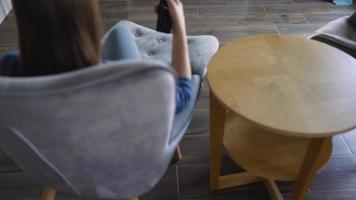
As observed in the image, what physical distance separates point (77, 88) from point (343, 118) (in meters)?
0.79

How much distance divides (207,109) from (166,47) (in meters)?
0.56

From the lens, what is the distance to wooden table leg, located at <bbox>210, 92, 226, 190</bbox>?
3.55 feet

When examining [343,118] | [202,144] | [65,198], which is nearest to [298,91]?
[343,118]

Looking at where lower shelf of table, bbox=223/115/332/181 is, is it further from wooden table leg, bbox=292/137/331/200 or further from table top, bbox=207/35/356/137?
table top, bbox=207/35/356/137

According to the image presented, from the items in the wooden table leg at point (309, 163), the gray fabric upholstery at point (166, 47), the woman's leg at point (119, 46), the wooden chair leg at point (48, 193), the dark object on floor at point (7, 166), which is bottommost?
the dark object on floor at point (7, 166)

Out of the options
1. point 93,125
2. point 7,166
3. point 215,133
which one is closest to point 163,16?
point 215,133

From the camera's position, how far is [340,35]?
1.58 meters

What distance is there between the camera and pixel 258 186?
133 cm

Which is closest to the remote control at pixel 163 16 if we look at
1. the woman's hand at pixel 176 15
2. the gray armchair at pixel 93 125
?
the woman's hand at pixel 176 15

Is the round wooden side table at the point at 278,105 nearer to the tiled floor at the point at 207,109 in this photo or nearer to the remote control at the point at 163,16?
the tiled floor at the point at 207,109

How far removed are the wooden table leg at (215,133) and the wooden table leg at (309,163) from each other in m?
0.30

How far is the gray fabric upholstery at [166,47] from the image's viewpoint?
1.22 meters

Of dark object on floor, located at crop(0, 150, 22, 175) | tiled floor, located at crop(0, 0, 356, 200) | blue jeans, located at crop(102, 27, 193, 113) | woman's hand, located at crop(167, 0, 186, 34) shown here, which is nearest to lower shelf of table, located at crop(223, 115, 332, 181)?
tiled floor, located at crop(0, 0, 356, 200)

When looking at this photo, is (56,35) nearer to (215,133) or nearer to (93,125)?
(93,125)
